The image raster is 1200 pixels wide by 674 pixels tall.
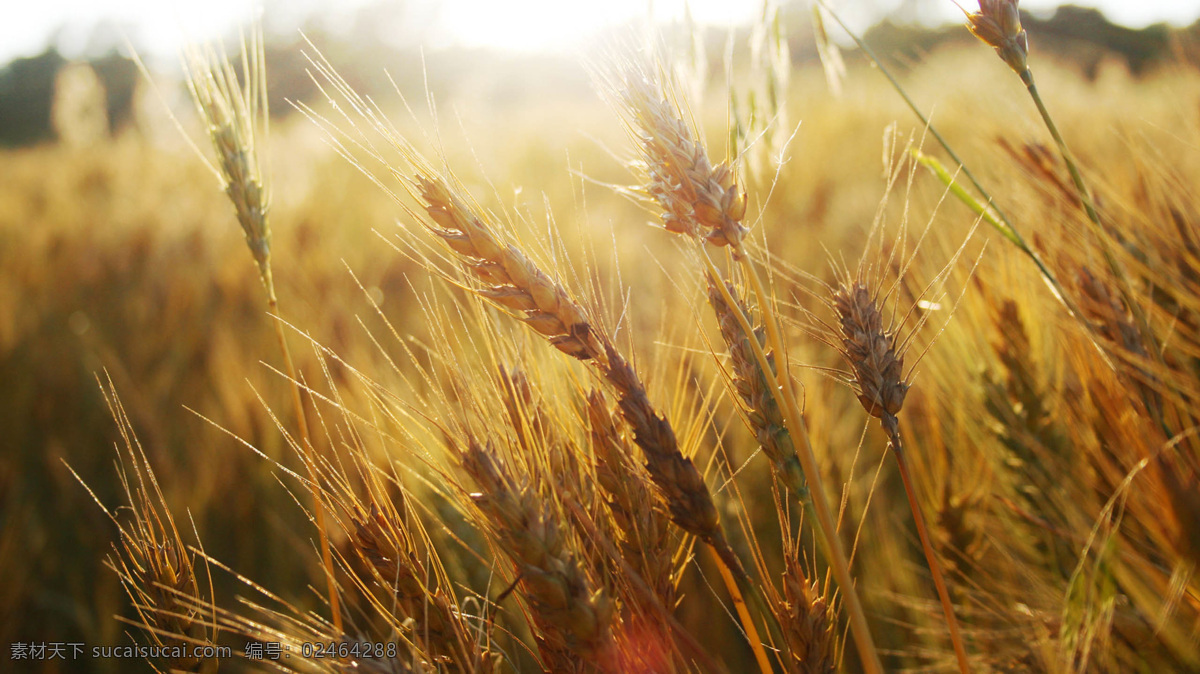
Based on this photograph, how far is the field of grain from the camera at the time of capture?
1.79ft

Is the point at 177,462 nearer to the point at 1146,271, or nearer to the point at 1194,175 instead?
the point at 1146,271

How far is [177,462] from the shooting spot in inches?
70.3

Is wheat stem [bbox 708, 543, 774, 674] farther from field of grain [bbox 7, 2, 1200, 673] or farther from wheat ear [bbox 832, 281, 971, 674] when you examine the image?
wheat ear [bbox 832, 281, 971, 674]

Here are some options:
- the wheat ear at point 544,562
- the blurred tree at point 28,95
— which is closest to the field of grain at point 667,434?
the wheat ear at point 544,562

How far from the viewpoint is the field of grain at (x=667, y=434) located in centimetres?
54

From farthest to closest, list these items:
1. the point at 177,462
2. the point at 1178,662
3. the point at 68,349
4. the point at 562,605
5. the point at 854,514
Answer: the point at 68,349
the point at 177,462
the point at 854,514
the point at 1178,662
the point at 562,605

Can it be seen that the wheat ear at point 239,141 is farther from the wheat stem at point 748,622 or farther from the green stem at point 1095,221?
the green stem at point 1095,221

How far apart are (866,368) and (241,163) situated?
84 cm

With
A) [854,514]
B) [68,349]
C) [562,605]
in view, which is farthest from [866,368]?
[68,349]

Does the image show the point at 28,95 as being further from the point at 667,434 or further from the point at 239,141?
the point at 667,434

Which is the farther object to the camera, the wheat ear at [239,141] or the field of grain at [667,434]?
the wheat ear at [239,141]

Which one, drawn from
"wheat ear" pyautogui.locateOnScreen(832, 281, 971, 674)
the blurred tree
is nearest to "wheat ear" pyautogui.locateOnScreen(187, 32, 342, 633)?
"wheat ear" pyautogui.locateOnScreen(832, 281, 971, 674)

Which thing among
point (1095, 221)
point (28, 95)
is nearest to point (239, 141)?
point (1095, 221)

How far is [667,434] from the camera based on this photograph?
1.76ft
